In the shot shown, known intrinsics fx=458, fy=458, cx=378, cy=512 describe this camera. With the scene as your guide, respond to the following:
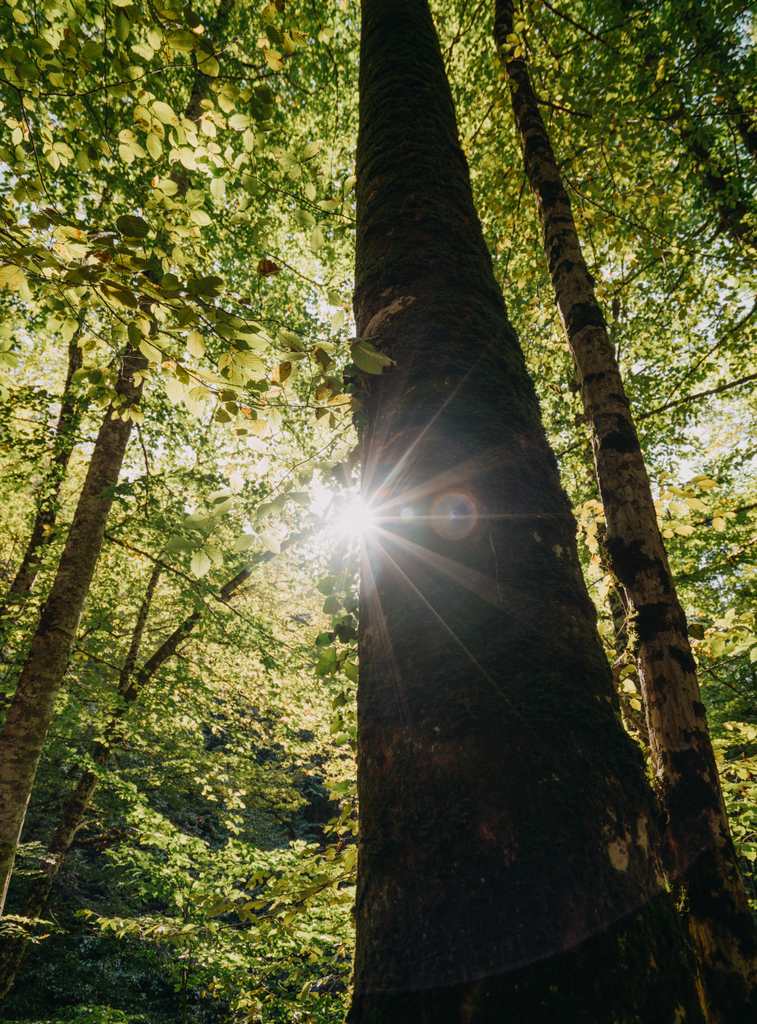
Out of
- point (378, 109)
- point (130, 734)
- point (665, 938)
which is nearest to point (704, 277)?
Result: point (378, 109)

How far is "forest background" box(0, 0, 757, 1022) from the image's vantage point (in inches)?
69.9

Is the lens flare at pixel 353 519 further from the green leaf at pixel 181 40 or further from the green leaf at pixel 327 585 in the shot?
the green leaf at pixel 181 40

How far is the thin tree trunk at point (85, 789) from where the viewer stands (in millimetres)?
6676

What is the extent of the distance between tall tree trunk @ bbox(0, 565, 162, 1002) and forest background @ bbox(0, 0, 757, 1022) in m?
0.15

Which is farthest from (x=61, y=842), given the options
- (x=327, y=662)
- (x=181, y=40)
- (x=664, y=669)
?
(x=181, y=40)

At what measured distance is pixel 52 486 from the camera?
25.7 feet

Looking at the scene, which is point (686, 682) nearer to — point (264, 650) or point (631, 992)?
point (631, 992)

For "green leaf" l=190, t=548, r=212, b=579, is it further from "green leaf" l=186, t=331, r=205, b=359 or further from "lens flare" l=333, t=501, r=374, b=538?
"green leaf" l=186, t=331, r=205, b=359

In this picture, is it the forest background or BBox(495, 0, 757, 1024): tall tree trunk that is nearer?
BBox(495, 0, 757, 1024): tall tree trunk

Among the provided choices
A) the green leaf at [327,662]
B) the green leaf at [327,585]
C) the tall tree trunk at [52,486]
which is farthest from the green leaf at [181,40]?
the tall tree trunk at [52,486]

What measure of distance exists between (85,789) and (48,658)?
239 inches

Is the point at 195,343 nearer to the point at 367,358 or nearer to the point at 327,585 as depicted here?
the point at 367,358

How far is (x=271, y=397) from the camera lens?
71.7 inches

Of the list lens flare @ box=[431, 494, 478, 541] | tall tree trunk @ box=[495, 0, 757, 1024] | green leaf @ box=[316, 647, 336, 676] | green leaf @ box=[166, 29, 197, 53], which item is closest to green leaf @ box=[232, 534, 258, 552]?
green leaf @ box=[316, 647, 336, 676]
